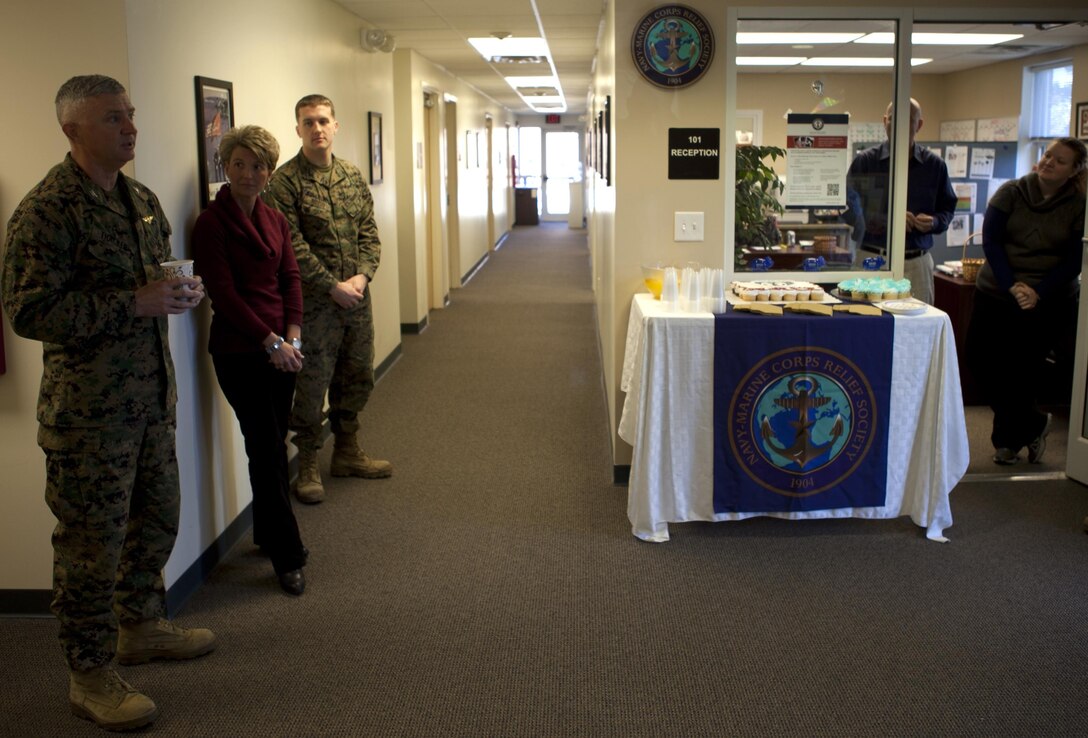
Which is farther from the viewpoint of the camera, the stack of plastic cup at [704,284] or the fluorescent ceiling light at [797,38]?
the fluorescent ceiling light at [797,38]

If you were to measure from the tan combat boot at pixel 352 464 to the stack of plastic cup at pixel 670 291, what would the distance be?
1.61 metres

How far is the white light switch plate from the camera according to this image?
4352 millimetres

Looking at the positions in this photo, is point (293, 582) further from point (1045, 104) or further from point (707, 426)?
point (1045, 104)

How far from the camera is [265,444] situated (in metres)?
3.40

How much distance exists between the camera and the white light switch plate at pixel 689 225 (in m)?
4.35

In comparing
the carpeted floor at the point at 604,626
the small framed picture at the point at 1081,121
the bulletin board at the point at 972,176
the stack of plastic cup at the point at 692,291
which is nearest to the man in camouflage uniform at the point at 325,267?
the carpeted floor at the point at 604,626

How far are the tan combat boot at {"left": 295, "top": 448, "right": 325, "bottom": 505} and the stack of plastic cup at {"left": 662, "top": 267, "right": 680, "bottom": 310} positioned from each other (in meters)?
1.69

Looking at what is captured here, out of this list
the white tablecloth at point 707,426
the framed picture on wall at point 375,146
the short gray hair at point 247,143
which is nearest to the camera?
the short gray hair at point 247,143

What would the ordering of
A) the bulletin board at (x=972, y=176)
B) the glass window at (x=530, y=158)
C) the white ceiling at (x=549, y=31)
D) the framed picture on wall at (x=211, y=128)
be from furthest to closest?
the glass window at (x=530, y=158), the bulletin board at (x=972, y=176), the white ceiling at (x=549, y=31), the framed picture on wall at (x=211, y=128)

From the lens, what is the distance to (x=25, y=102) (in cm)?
295

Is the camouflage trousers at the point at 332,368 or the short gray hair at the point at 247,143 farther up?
the short gray hair at the point at 247,143

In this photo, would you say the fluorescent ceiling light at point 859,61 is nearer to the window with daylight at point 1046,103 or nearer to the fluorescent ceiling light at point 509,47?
the fluorescent ceiling light at point 509,47

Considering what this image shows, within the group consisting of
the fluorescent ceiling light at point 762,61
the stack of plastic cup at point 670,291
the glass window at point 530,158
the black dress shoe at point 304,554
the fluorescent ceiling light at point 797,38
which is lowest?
the black dress shoe at point 304,554

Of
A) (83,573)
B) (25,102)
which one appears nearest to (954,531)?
(83,573)
